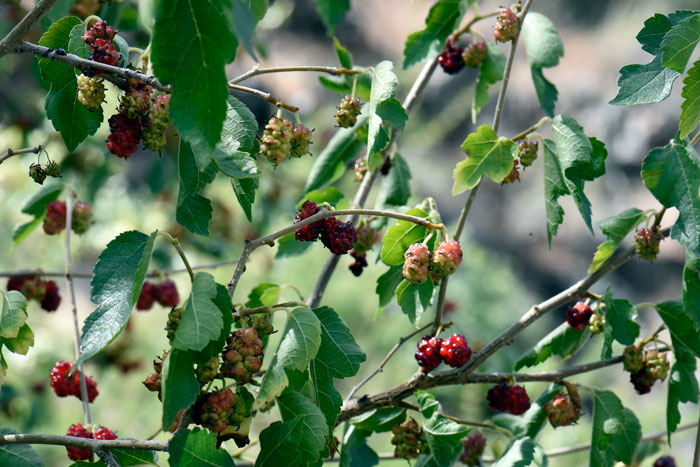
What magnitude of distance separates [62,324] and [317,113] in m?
2.55

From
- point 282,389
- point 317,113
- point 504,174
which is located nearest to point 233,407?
point 282,389

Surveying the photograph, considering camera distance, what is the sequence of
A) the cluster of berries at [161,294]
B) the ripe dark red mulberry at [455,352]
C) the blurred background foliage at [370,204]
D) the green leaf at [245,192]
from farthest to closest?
the blurred background foliage at [370,204] → the cluster of berries at [161,294] → the ripe dark red mulberry at [455,352] → the green leaf at [245,192]

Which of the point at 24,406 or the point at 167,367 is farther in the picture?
the point at 24,406

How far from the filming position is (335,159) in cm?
107

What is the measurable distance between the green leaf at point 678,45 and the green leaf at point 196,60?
40 cm

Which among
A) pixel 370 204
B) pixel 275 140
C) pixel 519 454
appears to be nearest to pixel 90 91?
pixel 275 140

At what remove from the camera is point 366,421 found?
830mm

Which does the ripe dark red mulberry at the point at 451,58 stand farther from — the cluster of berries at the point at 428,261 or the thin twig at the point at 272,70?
the cluster of berries at the point at 428,261

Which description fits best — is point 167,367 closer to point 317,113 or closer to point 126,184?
point 126,184

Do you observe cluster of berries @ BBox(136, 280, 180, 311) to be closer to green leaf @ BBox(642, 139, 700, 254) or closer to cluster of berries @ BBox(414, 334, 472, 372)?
cluster of berries @ BBox(414, 334, 472, 372)

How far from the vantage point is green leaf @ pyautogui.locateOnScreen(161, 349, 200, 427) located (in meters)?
0.54

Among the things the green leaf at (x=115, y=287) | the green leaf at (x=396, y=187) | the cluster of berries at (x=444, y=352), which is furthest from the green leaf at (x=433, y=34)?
the green leaf at (x=115, y=287)

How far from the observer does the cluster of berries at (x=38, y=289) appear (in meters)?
1.04

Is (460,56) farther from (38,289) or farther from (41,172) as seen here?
(38,289)
